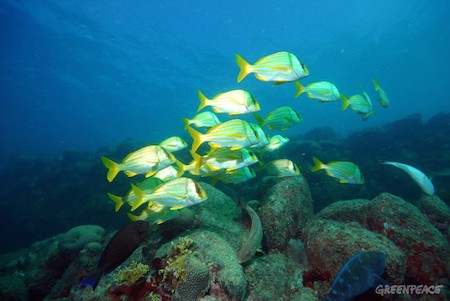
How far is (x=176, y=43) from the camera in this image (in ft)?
135

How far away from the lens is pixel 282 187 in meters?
6.01

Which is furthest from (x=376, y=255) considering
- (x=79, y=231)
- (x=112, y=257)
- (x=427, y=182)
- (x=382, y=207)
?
(x=79, y=231)

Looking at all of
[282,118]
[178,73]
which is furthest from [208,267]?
[178,73]

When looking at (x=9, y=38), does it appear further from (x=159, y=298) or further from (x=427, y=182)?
(x=427, y=182)

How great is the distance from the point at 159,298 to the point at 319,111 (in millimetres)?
158516

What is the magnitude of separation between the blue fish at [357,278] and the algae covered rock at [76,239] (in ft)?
21.6

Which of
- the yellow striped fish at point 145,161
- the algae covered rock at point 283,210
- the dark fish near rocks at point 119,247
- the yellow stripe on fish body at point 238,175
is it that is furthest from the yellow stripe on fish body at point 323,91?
the dark fish near rocks at point 119,247

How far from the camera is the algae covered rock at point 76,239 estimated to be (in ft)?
21.5

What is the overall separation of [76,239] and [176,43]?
41037mm

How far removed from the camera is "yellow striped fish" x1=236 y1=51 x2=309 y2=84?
362 centimetres

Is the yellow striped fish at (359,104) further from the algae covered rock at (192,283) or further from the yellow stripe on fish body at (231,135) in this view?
the algae covered rock at (192,283)

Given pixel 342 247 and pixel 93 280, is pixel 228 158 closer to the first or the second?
pixel 342 247

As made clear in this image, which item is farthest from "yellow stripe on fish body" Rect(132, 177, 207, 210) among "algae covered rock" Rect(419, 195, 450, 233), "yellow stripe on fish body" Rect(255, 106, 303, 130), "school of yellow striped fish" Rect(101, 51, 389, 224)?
"algae covered rock" Rect(419, 195, 450, 233)

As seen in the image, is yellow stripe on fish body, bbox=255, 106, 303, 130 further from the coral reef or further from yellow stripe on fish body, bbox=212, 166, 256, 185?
the coral reef
